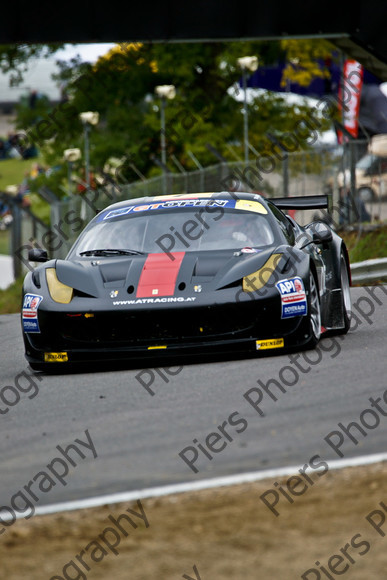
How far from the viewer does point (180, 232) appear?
915 cm

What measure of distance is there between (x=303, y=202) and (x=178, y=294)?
3224mm

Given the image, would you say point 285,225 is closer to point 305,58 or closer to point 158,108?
point 305,58

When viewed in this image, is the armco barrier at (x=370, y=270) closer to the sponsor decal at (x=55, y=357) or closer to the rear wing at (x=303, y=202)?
the rear wing at (x=303, y=202)

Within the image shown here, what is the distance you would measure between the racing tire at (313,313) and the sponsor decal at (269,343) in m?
0.23

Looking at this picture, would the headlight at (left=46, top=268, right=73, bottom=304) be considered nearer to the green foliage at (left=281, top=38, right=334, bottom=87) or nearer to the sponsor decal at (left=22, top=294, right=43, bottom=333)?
the sponsor decal at (left=22, top=294, right=43, bottom=333)

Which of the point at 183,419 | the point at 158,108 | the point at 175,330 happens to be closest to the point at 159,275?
the point at 175,330

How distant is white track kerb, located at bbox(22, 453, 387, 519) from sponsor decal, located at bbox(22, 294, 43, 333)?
3.75m

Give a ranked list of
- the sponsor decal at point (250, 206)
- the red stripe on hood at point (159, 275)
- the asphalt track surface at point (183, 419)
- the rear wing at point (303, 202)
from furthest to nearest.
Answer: the rear wing at point (303, 202) → the sponsor decal at point (250, 206) → the red stripe on hood at point (159, 275) → the asphalt track surface at point (183, 419)

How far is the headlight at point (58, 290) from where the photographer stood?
27.7 ft

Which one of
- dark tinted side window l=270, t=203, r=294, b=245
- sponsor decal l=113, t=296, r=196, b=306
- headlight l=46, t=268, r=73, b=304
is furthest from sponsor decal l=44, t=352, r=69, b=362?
dark tinted side window l=270, t=203, r=294, b=245

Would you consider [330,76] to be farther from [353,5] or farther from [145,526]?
[145,526]

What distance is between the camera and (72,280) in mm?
8602

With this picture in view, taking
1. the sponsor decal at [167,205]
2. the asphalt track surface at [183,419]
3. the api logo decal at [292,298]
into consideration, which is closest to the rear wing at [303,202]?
Result: the sponsor decal at [167,205]

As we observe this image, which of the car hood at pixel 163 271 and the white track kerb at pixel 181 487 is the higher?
the white track kerb at pixel 181 487
